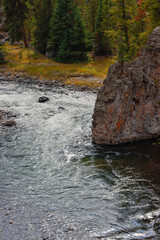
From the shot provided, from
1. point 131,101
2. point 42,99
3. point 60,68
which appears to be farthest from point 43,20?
point 131,101

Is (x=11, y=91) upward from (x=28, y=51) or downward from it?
downward

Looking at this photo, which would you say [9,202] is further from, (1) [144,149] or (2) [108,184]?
(1) [144,149]

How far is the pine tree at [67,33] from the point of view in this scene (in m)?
Result: 39.7

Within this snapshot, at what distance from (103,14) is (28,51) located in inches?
681

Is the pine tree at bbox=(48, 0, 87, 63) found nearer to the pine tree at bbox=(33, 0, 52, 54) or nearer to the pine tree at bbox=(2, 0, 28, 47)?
the pine tree at bbox=(33, 0, 52, 54)

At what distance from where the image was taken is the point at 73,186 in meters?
10.8

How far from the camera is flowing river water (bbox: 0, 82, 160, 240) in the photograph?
8.18m

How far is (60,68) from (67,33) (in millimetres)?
7698

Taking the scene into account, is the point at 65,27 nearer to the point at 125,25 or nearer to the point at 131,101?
the point at 125,25

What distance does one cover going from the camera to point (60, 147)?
1482cm

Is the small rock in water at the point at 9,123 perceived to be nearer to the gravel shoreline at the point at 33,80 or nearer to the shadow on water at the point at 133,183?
the shadow on water at the point at 133,183

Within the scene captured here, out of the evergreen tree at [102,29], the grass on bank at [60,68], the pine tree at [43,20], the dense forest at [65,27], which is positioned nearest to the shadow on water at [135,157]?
the grass on bank at [60,68]

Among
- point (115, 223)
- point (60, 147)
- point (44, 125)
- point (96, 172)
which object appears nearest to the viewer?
point (115, 223)

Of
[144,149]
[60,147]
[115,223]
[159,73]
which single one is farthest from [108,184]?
[159,73]
